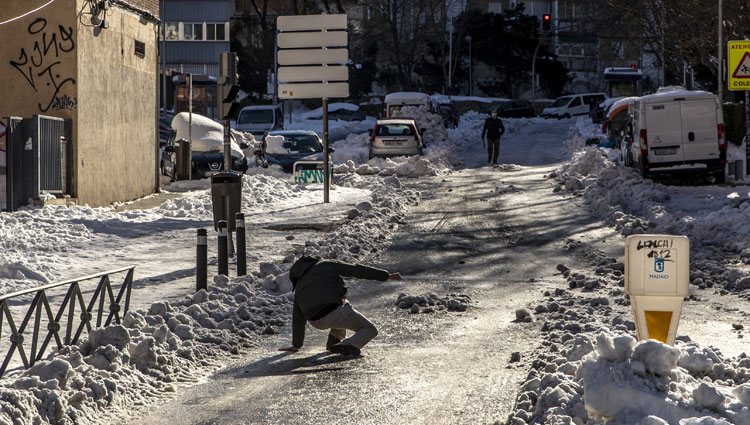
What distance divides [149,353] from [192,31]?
255ft

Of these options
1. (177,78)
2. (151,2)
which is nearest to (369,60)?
(177,78)

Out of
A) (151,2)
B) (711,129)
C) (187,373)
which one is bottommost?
(187,373)

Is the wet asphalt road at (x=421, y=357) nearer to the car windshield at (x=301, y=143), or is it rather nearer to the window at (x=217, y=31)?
the car windshield at (x=301, y=143)

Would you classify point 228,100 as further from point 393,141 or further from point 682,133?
point 393,141

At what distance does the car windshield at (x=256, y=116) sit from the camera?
2140 inches

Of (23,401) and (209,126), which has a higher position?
(209,126)

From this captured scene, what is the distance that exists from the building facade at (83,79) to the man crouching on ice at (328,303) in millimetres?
14227

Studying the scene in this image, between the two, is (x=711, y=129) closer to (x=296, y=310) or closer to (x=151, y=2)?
(x=151, y=2)

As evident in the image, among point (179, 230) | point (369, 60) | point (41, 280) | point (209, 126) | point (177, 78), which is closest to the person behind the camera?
point (41, 280)

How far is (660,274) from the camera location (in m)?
7.24

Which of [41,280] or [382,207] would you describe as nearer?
[41,280]

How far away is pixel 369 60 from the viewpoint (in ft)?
294

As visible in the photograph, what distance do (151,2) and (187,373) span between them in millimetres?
22481

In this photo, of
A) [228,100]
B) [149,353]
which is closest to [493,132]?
[228,100]
